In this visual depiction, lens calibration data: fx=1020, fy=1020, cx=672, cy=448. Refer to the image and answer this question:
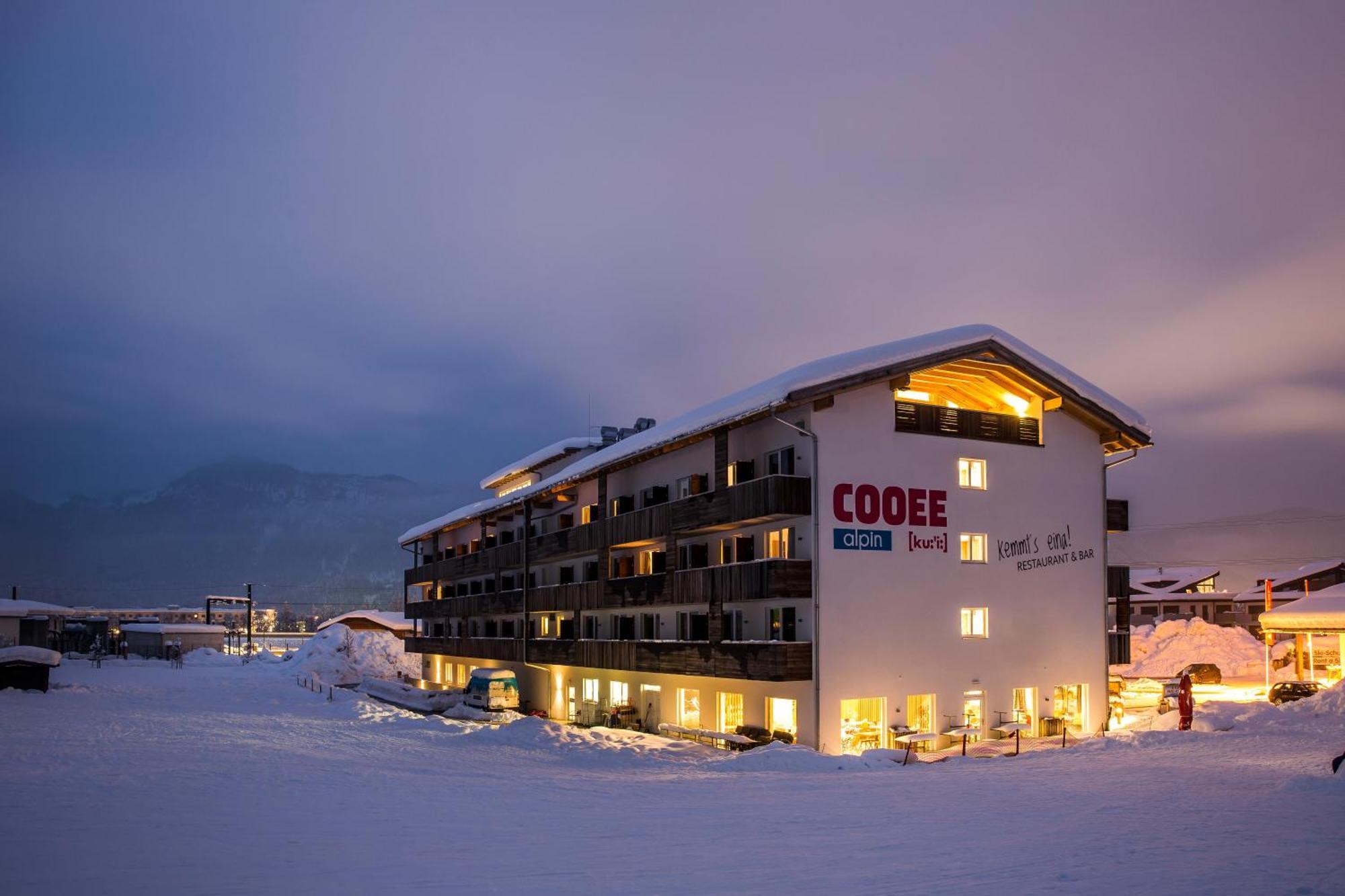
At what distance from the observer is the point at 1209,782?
20.5m

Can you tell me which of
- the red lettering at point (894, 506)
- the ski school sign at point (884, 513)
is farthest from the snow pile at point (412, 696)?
the red lettering at point (894, 506)

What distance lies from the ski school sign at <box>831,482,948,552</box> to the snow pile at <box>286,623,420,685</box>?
57515mm

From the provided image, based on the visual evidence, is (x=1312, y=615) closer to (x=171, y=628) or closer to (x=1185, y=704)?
(x=1185, y=704)

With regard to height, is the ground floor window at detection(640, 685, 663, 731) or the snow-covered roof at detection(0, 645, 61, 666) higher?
the snow-covered roof at detection(0, 645, 61, 666)

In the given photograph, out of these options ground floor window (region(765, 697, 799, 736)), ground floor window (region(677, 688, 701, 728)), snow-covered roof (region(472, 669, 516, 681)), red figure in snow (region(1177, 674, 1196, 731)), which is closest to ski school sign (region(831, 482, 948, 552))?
ground floor window (region(765, 697, 799, 736))

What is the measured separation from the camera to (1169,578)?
104812 mm

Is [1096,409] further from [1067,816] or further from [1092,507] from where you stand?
[1067,816]

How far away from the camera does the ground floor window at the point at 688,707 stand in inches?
1543

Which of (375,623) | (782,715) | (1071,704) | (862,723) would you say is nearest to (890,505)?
(862,723)

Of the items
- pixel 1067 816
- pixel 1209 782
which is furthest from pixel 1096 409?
pixel 1067 816

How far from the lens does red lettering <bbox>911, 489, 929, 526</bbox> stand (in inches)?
1379

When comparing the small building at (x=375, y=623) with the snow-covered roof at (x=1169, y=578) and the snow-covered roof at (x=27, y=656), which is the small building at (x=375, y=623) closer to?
the snow-covered roof at (x=27, y=656)

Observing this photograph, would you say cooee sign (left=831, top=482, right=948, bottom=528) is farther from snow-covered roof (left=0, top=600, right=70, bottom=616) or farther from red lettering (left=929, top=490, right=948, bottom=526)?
snow-covered roof (left=0, top=600, right=70, bottom=616)

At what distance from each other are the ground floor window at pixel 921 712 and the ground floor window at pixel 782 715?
13.1ft
